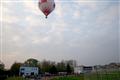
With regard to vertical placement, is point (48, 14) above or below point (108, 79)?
above

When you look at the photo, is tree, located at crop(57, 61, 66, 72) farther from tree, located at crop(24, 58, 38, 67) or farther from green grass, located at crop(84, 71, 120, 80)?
green grass, located at crop(84, 71, 120, 80)

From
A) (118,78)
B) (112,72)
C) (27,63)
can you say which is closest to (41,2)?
(118,78)

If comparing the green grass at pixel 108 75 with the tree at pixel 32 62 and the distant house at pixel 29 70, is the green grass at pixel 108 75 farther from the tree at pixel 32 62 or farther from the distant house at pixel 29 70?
the tree at pixel 32 62

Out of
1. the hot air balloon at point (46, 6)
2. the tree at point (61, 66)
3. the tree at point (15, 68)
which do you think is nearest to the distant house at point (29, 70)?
the tree at point (15, 68)

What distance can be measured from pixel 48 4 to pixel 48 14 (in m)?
0.77

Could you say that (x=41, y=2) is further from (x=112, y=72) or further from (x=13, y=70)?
(x=13, y=70)

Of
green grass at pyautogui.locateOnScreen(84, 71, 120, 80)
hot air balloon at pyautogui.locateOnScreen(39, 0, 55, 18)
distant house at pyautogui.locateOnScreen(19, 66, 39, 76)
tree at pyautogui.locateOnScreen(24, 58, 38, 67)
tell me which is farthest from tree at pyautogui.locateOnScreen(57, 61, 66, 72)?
hot air balloon at pyautogui.locateOnScreen(39, 0, 55, 18)

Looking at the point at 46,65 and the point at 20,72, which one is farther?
the point at 46,65

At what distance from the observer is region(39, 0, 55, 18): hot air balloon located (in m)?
9.08

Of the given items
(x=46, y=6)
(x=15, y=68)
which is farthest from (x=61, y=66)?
(x=46, y=6)

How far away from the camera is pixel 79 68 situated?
313 feet

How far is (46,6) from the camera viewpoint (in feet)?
30.7

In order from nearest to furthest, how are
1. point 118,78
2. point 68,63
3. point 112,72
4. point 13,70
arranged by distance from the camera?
point 118,78, point 112,72, point 13,70, point 68,63

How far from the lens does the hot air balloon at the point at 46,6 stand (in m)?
9.08
